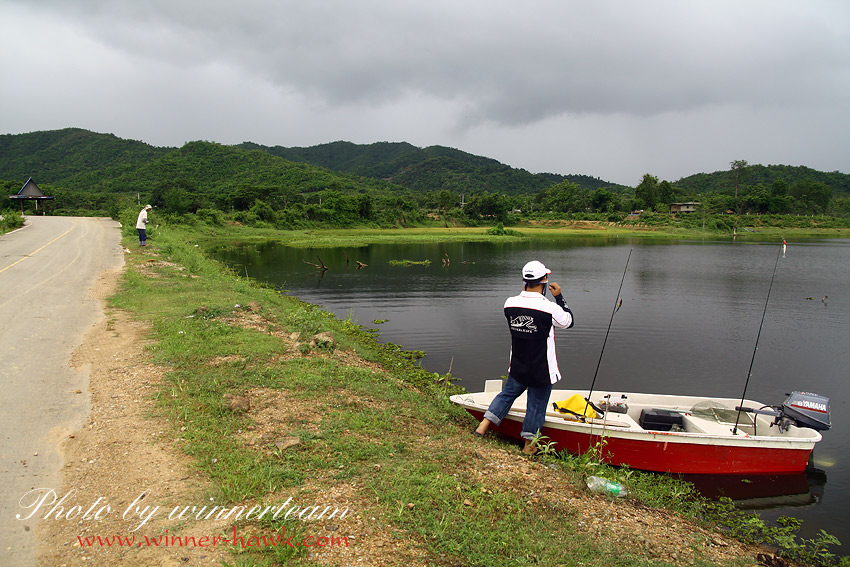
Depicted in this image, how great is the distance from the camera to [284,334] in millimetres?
11547

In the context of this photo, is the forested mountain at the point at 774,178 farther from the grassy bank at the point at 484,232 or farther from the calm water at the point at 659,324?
the calm water at the point at 659,324

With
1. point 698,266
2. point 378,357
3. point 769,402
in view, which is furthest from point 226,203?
point 769,402

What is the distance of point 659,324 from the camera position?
19266 millimetres

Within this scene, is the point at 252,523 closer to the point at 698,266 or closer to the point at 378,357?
the point at 378,357

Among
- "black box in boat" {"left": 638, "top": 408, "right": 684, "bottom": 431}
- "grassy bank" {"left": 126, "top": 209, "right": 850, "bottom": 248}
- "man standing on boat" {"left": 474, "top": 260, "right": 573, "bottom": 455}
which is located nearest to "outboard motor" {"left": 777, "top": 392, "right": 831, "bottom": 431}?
"black box in boat" {"left": 638, "top": 408, "right": 684, "bottom": 431}

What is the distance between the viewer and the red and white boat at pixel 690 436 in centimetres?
778

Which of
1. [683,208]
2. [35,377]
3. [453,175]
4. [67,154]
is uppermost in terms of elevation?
[453,175]

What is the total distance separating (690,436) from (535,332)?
345cm

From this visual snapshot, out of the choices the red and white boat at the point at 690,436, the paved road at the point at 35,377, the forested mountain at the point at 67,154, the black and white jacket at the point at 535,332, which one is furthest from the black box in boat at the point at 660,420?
the forested mountain at the point at 67,154

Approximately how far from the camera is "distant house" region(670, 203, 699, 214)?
100775mm

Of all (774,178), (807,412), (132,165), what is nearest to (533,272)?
(807,412)

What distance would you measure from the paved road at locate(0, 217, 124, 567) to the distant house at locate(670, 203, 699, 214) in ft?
344

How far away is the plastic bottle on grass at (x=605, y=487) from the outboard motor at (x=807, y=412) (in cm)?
448

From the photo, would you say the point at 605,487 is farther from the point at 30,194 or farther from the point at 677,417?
the point at 30,194
